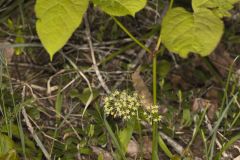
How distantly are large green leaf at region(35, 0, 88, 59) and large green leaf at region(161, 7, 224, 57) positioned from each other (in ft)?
0.67

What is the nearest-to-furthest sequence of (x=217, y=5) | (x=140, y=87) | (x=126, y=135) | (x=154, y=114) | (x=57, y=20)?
(x=57, y=20) < (x=217, y=5) < (x=154, y=114) < (x=126, y=135) < (x=140, y=87)

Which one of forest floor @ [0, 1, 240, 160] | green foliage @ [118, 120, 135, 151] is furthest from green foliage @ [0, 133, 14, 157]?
green foliage @ [118, 120, 135, 151]

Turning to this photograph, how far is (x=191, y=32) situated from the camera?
3.40ft

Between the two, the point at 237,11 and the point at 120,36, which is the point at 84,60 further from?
the point at 237,11

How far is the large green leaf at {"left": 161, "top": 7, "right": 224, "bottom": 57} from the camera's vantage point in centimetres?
101

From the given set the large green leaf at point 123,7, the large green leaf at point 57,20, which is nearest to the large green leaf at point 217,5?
the large green leaf at point 123,7

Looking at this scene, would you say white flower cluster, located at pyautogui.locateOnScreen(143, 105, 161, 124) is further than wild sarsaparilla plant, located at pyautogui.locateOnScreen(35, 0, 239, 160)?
Yes

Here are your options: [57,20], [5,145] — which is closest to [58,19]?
[57,20]

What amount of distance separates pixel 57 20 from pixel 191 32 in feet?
1.00

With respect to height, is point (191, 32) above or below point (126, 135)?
above

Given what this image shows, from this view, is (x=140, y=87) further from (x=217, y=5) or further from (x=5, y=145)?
(x=217, y=5)

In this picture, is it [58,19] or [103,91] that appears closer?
[58,19]

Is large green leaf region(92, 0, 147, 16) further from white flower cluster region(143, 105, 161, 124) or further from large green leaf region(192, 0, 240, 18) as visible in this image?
white flower cluster region(143, 105, 161, 124)

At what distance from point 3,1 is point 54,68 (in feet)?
1.35
